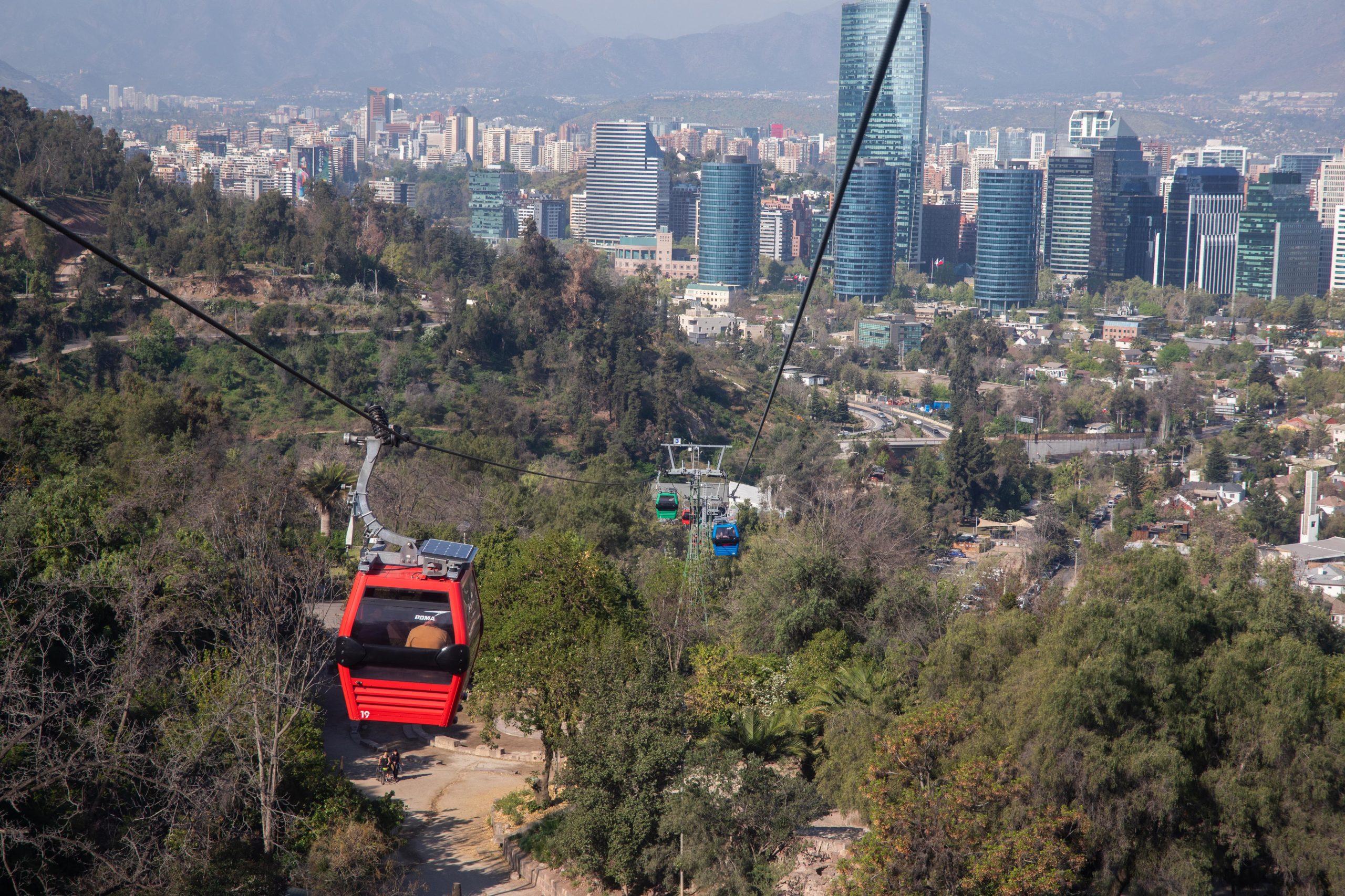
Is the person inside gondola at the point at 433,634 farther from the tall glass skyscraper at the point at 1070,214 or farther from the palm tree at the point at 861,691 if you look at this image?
the tall glass skyscraper at the point at 1070,214

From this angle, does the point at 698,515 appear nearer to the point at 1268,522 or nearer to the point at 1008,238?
the point at 1268,522

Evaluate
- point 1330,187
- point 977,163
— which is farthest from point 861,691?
point 977,163

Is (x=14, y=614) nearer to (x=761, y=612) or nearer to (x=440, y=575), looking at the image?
(x=440, y=575)

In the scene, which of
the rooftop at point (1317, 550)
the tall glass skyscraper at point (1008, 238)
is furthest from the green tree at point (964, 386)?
the tall glass skyscraper at point (1008, 238)

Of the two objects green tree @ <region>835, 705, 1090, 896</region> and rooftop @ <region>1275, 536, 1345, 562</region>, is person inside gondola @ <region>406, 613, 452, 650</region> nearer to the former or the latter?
green tree @ <region>835, 705, 1090, 896</region>

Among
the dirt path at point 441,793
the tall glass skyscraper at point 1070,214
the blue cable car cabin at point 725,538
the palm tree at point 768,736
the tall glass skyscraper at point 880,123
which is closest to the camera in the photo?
the dirt path at point 441,793
